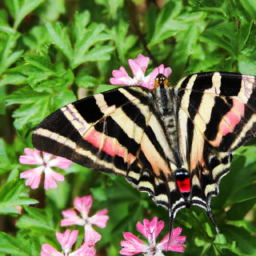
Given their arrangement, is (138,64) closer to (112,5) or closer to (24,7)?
(112,5)

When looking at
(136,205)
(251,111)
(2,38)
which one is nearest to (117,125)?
(251,111)

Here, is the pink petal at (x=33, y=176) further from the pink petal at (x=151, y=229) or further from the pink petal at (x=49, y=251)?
the pink petal at (x=151, y=229)

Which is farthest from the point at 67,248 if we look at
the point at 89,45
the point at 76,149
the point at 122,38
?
the point at 122,38

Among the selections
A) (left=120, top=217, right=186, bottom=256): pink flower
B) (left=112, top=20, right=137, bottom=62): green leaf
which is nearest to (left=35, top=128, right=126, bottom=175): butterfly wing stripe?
(left=120, top=217, right=186, bottom=256): pink flower

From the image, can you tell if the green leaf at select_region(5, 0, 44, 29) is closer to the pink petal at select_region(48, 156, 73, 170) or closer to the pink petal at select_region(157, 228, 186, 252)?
the pink petal at select_region(48, 156, 73, 170)

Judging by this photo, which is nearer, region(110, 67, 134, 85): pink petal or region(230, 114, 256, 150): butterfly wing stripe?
region(230, 114, 256, 150): butterfly wing stripe

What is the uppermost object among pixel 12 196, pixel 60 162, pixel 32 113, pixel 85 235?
pixel 32 113

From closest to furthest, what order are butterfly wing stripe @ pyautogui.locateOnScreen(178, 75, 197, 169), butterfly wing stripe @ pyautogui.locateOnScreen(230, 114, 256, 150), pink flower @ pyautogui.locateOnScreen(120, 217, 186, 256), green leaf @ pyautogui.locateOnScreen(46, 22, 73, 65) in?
butterfly wing stripe @ pyautogui.locateOnScreen(230, 114, 256, 150)
butterfly wing stripe @ pyautogui.locateOnScreen(178, 75, 197, 169)
pink flower @ pyautogui.locateOnScreen(120, 217, 186, 256)
green leaf @ pyautogui.locateOnScreen(46, 22, 73, 65)
